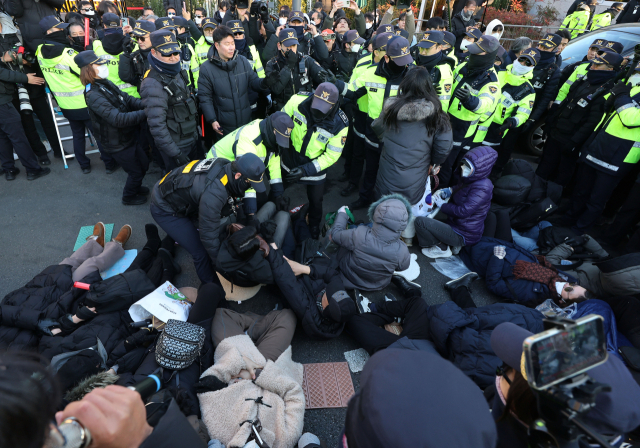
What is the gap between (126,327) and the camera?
103 inches

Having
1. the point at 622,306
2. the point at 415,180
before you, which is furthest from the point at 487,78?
the point at 622,306

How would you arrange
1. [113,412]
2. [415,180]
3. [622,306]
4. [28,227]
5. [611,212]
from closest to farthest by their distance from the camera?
[113,412] < [622,306] < [415,180] < [28,227] < [611,212]

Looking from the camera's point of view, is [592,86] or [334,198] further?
[334,198]

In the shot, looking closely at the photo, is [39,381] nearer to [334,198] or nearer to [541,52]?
[334,198]

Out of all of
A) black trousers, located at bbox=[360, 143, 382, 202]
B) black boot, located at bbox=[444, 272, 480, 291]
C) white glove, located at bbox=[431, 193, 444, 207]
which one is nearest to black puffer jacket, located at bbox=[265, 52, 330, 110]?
black trousers, located at bbox=[360, 143, 382, 202]

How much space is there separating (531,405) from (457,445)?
462mm

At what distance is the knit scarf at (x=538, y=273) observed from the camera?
3.09m

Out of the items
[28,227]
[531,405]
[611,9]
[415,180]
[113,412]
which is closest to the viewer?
[113,412]

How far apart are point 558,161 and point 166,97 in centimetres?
527

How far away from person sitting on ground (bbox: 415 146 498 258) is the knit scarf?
0.60 meters

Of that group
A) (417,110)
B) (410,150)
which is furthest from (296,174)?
(417,110)

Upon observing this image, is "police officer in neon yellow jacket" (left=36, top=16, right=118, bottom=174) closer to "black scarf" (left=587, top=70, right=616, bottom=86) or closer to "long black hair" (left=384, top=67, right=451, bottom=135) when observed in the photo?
"long black hair" (left=384, top=67, right=451, bottom=135)

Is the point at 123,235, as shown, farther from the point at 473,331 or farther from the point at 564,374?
the point at 564,374

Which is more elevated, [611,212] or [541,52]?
[541,52]
